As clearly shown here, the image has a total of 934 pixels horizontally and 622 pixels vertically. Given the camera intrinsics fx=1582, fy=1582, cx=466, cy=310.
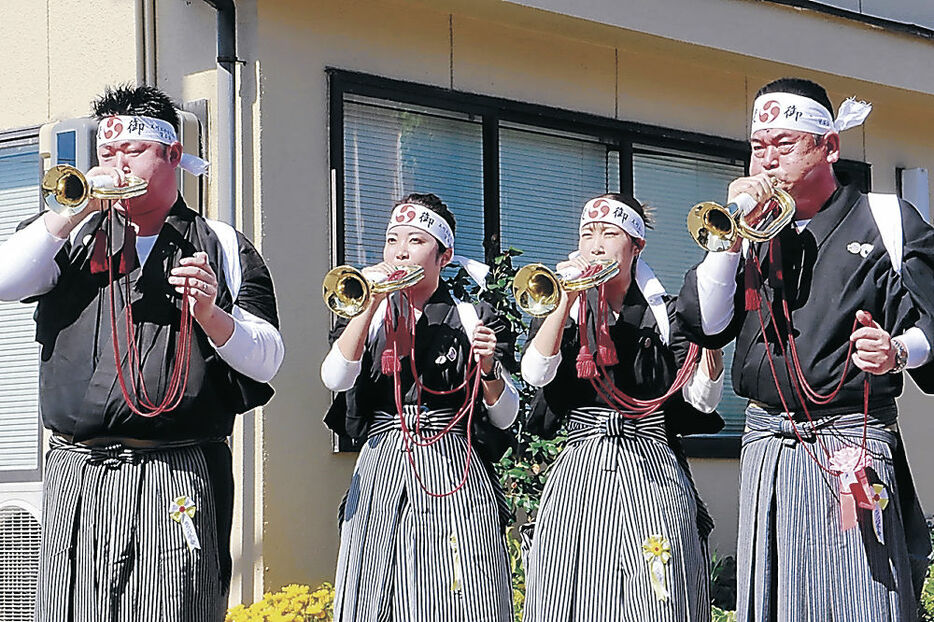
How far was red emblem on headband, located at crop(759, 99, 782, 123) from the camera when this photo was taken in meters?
4.99

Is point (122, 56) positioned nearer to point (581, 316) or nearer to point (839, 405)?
point (581, 316)

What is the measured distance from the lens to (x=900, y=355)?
464cm

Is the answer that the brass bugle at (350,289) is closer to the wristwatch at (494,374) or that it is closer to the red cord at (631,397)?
the wristwatch at (494,374)

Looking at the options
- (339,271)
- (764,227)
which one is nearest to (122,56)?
(339,271)

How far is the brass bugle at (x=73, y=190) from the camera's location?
4.73 m

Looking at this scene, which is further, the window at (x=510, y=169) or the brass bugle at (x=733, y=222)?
the window at (x=510, y=169)

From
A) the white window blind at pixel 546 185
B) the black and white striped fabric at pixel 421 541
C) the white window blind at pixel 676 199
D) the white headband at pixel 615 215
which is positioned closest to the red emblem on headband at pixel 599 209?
the white headband at pixel 615 215

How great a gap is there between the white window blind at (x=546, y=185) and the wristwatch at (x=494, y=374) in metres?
2.68

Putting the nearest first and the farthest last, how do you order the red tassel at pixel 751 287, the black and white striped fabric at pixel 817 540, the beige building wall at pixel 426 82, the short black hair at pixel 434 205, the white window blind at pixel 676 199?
the black and white striped fabric at pixel 817 540
the red tassel at pixel 751 287
the short black hair at pixel 434 205
the beige building wall at pixel 426 82
the white window blind at pixel 676 199

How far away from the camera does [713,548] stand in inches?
369

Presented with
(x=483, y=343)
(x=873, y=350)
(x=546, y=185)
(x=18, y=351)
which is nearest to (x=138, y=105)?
(x=483, y=343)

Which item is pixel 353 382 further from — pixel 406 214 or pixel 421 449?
pixel 406 214

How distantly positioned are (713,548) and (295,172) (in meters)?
3.55

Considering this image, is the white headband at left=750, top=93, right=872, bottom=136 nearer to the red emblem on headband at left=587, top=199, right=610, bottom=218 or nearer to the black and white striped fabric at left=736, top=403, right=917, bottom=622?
the black and white striped fabric at left=736, top=403, right=917, bottom=622
